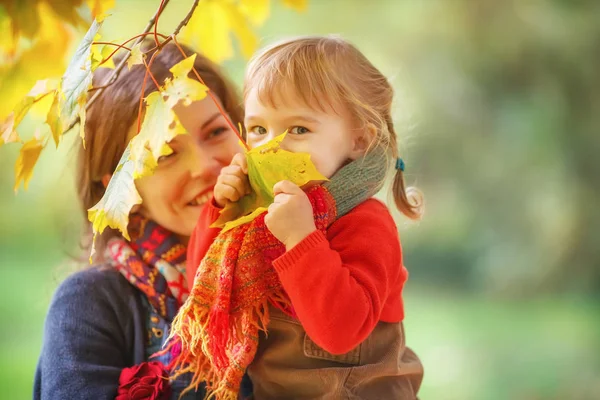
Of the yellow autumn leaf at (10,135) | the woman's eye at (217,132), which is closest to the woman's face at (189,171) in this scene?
the woman's eye at (217,132)

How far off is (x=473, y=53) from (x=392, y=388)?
8.93 feet

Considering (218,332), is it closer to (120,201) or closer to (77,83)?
(120,201)

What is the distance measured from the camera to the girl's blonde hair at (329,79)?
3.26ft

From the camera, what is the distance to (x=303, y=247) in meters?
0.89

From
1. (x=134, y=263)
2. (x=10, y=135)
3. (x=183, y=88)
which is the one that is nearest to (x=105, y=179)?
(x=134, y=263)

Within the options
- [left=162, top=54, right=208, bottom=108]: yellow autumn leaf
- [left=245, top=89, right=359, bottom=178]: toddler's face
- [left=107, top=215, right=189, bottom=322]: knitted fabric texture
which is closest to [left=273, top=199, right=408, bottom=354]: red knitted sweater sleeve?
[left=245, top=89, right=359, bottom=178]: toddler's face

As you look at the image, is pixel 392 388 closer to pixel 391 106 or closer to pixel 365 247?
pixel 365 247

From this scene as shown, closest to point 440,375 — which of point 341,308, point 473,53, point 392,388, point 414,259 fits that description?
point 414,259

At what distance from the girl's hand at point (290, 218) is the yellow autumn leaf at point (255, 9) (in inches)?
19.7

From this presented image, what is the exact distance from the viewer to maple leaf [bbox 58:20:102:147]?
903mm

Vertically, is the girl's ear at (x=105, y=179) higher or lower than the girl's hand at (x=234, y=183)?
lower

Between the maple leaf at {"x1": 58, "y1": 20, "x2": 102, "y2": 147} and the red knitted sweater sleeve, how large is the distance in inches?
11.9

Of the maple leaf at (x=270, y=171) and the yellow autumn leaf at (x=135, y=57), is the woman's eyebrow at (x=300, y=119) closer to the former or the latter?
the maple leaf at (x=270, y=171)

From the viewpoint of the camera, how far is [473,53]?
3.53 m
